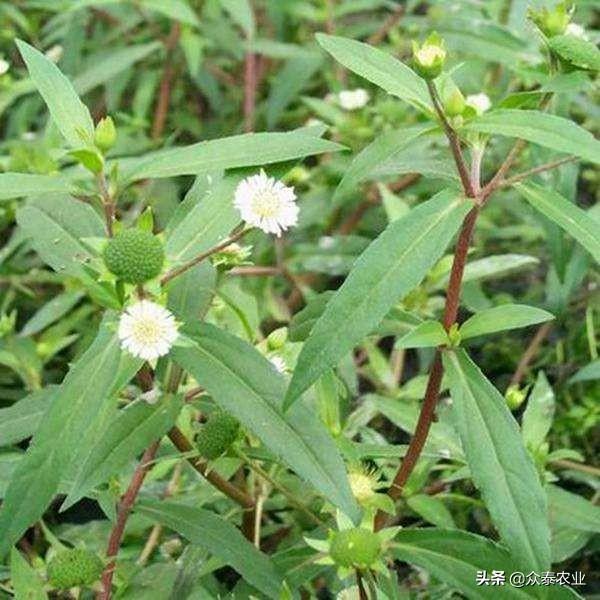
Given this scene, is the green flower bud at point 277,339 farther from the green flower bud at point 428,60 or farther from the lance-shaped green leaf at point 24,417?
the green flower bud at point 428,60

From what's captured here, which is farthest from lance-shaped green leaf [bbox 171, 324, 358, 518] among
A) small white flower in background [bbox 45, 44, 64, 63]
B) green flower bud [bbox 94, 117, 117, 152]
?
small white flower in background [bbox 45, 44, 64, 63]

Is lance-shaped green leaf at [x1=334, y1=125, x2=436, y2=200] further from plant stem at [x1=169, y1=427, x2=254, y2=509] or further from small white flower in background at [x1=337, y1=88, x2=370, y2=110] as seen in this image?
small white flower in background at [x1=337, y1=88, x2=370, y2=110]

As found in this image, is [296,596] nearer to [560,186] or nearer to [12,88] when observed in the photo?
[560,186]

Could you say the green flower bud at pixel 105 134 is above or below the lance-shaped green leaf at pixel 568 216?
above

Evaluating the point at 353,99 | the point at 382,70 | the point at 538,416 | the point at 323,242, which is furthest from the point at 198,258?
the point at 353,99

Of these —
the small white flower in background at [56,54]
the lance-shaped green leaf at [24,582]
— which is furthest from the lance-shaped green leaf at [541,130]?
the small white flower in background at [56,54]

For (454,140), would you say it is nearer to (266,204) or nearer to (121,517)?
(266,204)

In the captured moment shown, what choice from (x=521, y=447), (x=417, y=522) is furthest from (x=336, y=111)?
(x=521, y=447)
